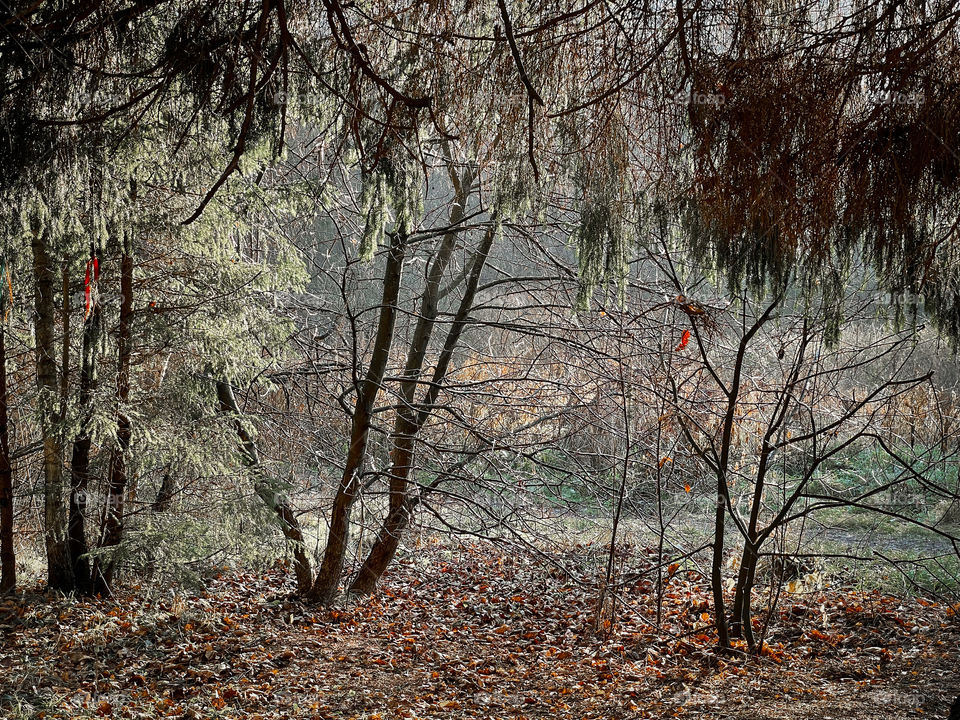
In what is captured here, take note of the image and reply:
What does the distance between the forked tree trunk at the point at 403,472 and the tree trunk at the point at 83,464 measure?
2.03m

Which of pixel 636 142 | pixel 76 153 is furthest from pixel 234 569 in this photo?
pixel 636 142

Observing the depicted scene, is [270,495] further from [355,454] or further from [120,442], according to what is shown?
[120,442]

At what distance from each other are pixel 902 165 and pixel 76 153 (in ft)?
9.47

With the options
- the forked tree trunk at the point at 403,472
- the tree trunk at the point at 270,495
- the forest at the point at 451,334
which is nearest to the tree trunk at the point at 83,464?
the forest at the point at 451,334

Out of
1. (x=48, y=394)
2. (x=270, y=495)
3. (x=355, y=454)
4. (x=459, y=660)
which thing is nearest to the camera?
(x=48, y=394)

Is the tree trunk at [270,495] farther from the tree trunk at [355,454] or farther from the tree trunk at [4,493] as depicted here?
the tree trunk at [4,493]

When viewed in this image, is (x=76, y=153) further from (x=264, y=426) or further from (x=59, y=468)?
(x=264, y=426)

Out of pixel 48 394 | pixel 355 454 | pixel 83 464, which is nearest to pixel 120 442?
pixel 83 464

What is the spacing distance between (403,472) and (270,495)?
107 centimetres

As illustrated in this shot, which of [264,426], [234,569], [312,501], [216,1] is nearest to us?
[216,1]

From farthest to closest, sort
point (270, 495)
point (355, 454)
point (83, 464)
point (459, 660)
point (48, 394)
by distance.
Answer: point (355, 454) < point (270, 495) < point (83, 464) < point (459, 660) < point (48, 394)

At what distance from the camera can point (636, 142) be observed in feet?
10.4

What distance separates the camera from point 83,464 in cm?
541

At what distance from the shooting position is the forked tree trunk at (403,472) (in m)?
6.37
